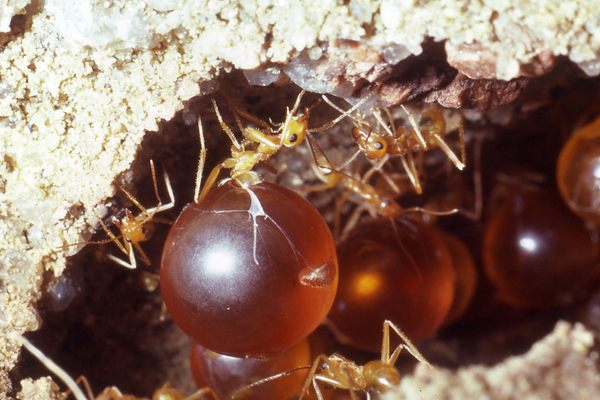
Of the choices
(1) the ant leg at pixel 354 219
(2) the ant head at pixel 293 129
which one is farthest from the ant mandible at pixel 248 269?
(1) the ant leg at pixel 354 219

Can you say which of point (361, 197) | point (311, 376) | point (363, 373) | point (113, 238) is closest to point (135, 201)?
point (113, 238)

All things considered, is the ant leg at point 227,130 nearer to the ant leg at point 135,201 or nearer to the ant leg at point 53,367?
the ant leg at point 135,201

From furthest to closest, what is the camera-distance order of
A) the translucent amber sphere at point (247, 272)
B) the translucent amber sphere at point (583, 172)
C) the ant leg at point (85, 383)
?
the translucent amber sphere at point (583, 172)
the ant leg at point (85, 383)
the translucent amber sphere at point (247, 272)

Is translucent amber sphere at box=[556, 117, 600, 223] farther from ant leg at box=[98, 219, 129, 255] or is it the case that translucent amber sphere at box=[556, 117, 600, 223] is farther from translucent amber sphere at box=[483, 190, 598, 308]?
ant leg at box=[98, 219, 129, 255]

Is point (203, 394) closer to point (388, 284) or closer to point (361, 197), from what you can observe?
point (388, 284)

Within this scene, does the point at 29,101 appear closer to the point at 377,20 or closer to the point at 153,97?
the point at 153,97

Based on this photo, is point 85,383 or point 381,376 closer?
point 85,383
